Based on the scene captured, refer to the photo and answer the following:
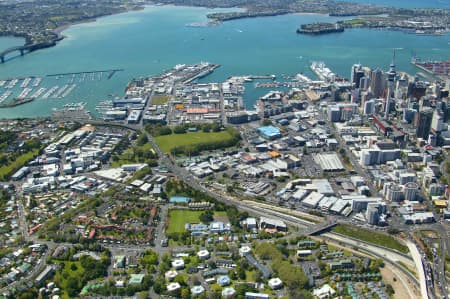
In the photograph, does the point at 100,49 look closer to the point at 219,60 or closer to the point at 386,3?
the point at 219,60

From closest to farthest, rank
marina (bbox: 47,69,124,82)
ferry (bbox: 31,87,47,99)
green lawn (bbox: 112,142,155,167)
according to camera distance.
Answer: green lawn (bbox: 112,142,155,167), ferry (bbox: 31,87,47,99), marina (bbox: 47,69,124,82)

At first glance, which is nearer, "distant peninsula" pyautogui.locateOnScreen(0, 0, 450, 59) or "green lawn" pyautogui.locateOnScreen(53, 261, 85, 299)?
"green lawn" pyautogui.locateOnScreen(53, 261, 85, 299)

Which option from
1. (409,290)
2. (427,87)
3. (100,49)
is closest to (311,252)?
(409,290)

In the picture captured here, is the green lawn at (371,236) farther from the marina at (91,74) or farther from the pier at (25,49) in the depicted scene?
the pier at (25,49)

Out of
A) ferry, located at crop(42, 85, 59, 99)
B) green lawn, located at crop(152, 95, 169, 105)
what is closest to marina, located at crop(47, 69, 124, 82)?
ferry, located at crop(42, 85, 59, 99)

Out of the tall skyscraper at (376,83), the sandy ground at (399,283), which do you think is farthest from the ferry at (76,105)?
→ the sandy ground at (399,283)

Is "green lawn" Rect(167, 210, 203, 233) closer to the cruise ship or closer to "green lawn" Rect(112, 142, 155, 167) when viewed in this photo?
"green lawn" Rect(112, 142, 155, 167)

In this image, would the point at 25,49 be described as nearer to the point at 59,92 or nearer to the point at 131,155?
the point at 59,92

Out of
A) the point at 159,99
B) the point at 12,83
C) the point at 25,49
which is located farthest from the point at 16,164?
the point at 25,49
